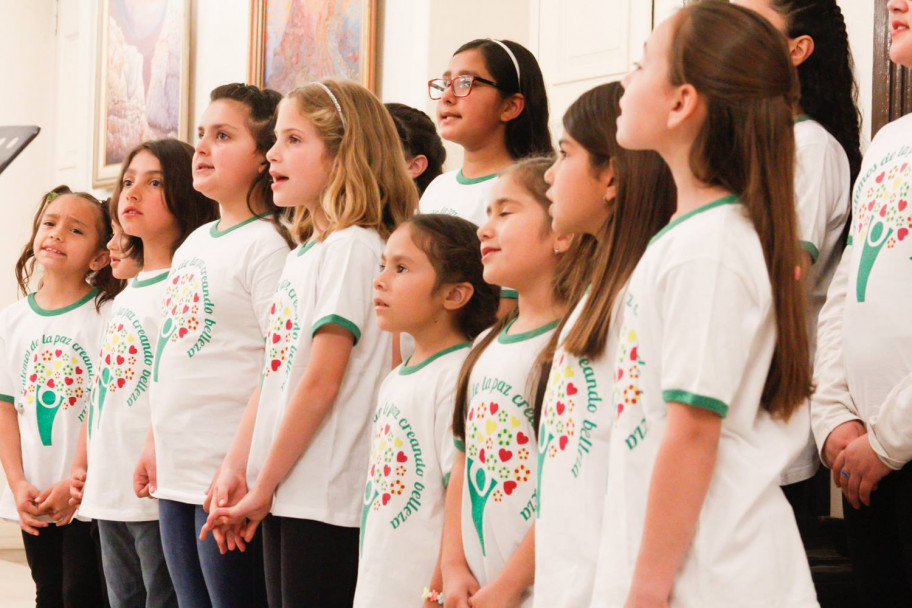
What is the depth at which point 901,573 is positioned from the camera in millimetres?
2004

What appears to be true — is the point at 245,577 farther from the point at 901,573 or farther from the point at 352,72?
the point at 352,72

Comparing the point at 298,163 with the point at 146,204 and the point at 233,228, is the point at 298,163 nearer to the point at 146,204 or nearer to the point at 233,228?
the point at 233,228

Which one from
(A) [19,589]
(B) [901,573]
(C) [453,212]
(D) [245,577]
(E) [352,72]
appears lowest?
(A) [19,589]

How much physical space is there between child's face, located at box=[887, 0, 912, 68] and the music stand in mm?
1562

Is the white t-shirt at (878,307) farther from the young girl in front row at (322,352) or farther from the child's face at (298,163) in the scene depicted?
the child's face at (298,163)

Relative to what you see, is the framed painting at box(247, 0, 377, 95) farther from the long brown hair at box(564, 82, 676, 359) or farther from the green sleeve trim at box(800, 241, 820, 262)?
the long brown hair at box(564, 82, 676, 359)

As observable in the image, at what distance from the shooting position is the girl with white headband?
2.72 meters

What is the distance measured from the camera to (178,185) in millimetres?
3398

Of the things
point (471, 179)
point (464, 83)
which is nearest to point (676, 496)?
point (471, 179)

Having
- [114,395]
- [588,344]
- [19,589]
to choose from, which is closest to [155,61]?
[19,589]

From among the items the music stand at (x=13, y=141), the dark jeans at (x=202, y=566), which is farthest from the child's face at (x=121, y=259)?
the music stand at (x=13, y=141)

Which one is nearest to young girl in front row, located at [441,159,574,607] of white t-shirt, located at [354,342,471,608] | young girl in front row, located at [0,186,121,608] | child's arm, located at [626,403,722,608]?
white t-shirt, located at [354,342,471,608]

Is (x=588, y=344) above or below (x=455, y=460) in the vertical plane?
above

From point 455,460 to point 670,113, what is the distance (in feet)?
2.88
